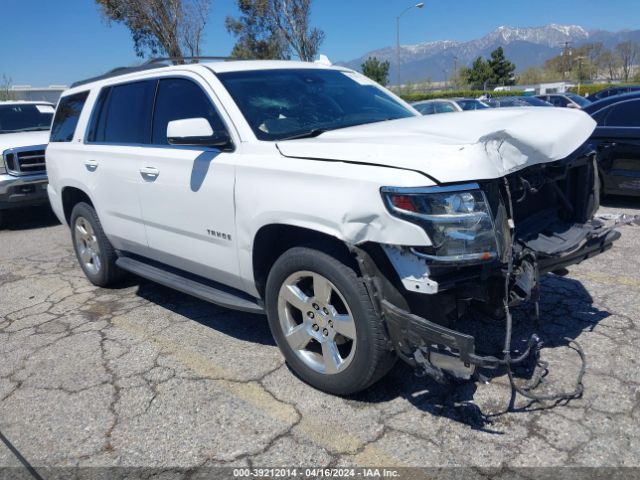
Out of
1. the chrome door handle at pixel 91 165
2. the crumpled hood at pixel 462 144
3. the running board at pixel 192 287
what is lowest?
the running board at pixel 192 287

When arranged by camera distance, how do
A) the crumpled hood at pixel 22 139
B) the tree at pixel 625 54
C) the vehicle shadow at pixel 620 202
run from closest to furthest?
the vehicle shadow at pixel 620 202
the crumpled hood at pixel 22 139
the tree at pixel 625 54

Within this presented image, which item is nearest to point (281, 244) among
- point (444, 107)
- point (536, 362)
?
point (536, 362)

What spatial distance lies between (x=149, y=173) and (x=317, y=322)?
182 centimetres

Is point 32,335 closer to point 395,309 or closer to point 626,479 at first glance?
point 395,309

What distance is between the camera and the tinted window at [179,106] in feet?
12.2

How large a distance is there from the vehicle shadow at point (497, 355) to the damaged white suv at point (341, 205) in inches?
14.7

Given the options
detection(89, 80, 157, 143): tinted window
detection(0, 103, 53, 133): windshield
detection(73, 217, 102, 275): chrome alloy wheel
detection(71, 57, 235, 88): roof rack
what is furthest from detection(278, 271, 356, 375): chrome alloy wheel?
detection(0, 103, 53, 133): windshield

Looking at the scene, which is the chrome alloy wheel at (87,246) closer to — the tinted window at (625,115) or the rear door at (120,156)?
the rear door at (120,156)

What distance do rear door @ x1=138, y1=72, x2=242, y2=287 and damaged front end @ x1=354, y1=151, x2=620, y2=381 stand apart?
44.7 inches

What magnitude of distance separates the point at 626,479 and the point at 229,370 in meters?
2.28

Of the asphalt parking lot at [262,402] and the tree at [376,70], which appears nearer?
the asphalt parking lot at [262,402]

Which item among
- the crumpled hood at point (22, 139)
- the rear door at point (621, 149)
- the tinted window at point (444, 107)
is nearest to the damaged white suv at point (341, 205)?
the rear door at point (621, 149)

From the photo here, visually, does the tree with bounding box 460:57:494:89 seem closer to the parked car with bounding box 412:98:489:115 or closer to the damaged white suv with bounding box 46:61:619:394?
the parked car with bounding box 412:98:489:115

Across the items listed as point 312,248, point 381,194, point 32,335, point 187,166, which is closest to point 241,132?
point 187,166
